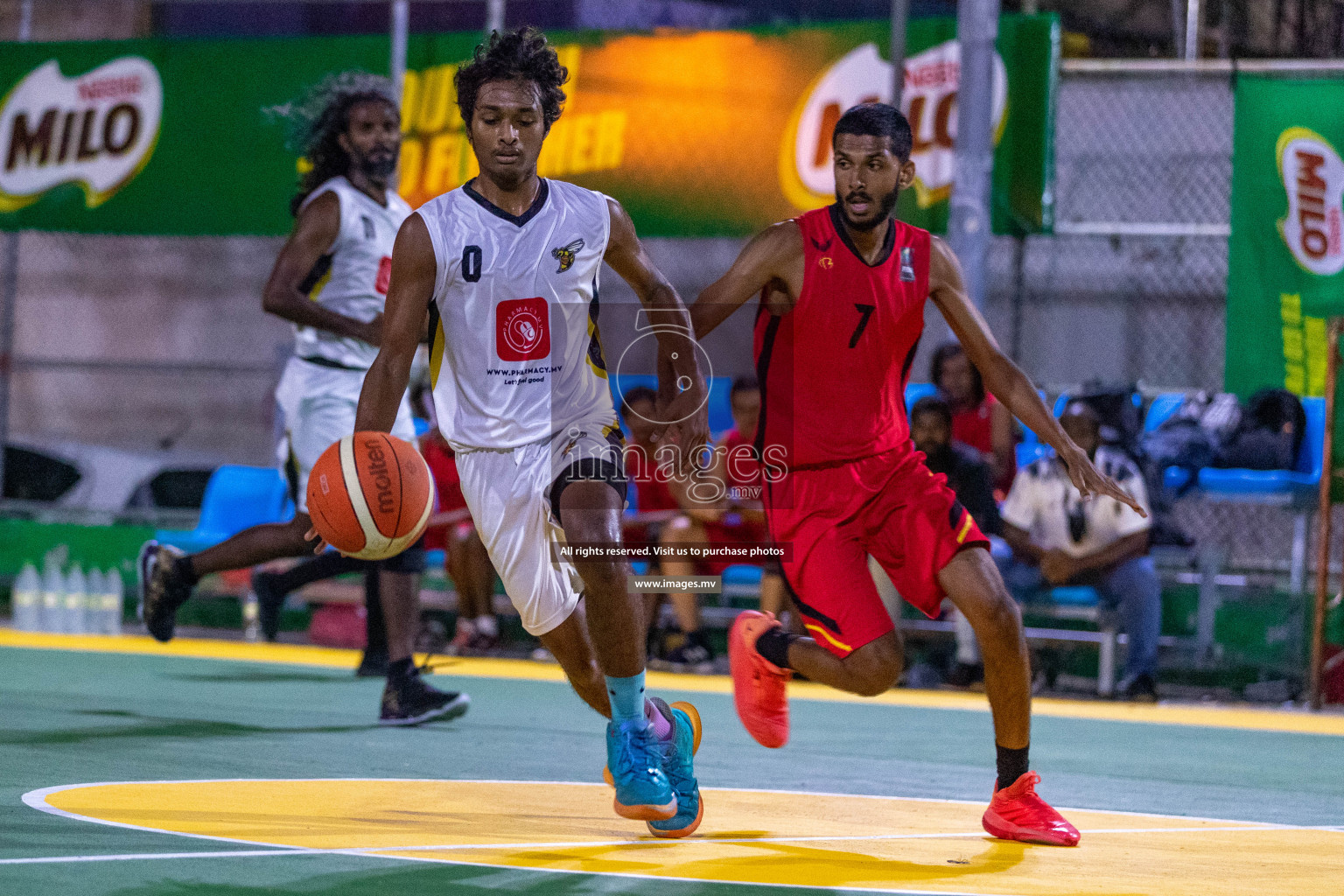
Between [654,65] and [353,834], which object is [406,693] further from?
[654,65]

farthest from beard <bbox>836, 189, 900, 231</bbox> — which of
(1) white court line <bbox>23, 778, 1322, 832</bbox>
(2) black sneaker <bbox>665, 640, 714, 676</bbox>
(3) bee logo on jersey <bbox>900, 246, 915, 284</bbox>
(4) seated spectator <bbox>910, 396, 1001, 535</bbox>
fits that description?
(2) black sneaker <bbox>665, 640, 714, 676</bbox>

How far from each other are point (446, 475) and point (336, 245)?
3.94 m

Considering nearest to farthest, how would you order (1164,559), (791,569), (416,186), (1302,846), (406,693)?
(1302,846) → (791,569) → (406,693) → (1164,559) → (416,186)

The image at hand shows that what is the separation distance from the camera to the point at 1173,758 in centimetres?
741

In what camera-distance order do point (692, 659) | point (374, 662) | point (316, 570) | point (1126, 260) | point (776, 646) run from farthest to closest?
point (1126, 260) → point (692, 659) → point (374, 662) → point (316, 570) → point (776, 646)

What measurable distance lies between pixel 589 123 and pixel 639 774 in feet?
24.6

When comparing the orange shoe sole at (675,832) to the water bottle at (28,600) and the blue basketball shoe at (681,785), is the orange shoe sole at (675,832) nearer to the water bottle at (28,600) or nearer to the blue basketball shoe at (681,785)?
the blue basketball shoe at (681,785)

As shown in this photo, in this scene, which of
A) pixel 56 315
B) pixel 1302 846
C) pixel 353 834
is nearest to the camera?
pixel 353 834

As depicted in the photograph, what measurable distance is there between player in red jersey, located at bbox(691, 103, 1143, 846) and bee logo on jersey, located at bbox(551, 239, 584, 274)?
1.30 feet

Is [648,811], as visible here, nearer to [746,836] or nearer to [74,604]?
[746,836]

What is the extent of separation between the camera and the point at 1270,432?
10227mm

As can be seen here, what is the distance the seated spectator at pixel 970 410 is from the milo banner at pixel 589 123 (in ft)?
2.96

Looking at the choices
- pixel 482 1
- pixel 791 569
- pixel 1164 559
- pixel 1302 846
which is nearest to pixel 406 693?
pixel 791 569

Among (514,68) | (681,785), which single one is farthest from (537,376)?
(681,785)
